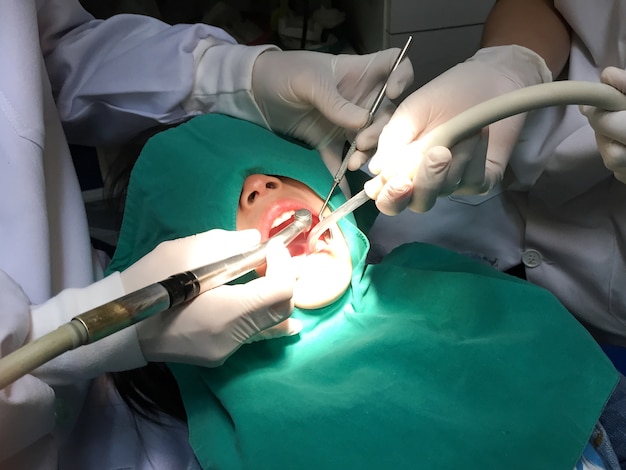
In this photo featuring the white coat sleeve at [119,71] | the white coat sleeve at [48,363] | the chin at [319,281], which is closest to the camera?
the white coat sleeve at [48,363]

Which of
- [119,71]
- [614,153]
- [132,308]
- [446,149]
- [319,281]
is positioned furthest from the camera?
[119,71]

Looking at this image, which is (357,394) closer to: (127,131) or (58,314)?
(58,314)

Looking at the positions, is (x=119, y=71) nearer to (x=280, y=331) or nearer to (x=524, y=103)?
(x=280, y=331)

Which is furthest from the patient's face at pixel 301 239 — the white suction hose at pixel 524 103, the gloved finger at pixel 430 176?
the white suction hose at pixel 524 103

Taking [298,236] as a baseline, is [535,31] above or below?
above

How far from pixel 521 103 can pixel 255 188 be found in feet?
1.68

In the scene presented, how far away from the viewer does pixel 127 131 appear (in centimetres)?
135

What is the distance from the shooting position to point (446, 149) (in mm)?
923

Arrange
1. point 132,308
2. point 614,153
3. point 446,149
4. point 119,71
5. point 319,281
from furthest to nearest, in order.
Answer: point 119,71 → point 319,281 → point 614,153 → point 446,149 → point 132,308

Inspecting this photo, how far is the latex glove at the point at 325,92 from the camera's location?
1.19 metres

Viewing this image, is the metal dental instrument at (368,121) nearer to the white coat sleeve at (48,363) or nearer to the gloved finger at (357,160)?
the gloved finger at (357,160)

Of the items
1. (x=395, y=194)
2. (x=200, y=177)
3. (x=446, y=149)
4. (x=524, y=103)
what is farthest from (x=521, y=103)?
(x=200, y=177)

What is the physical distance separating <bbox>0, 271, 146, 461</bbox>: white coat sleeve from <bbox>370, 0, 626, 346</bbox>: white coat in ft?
2.57

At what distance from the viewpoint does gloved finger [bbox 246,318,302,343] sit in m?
1.04
